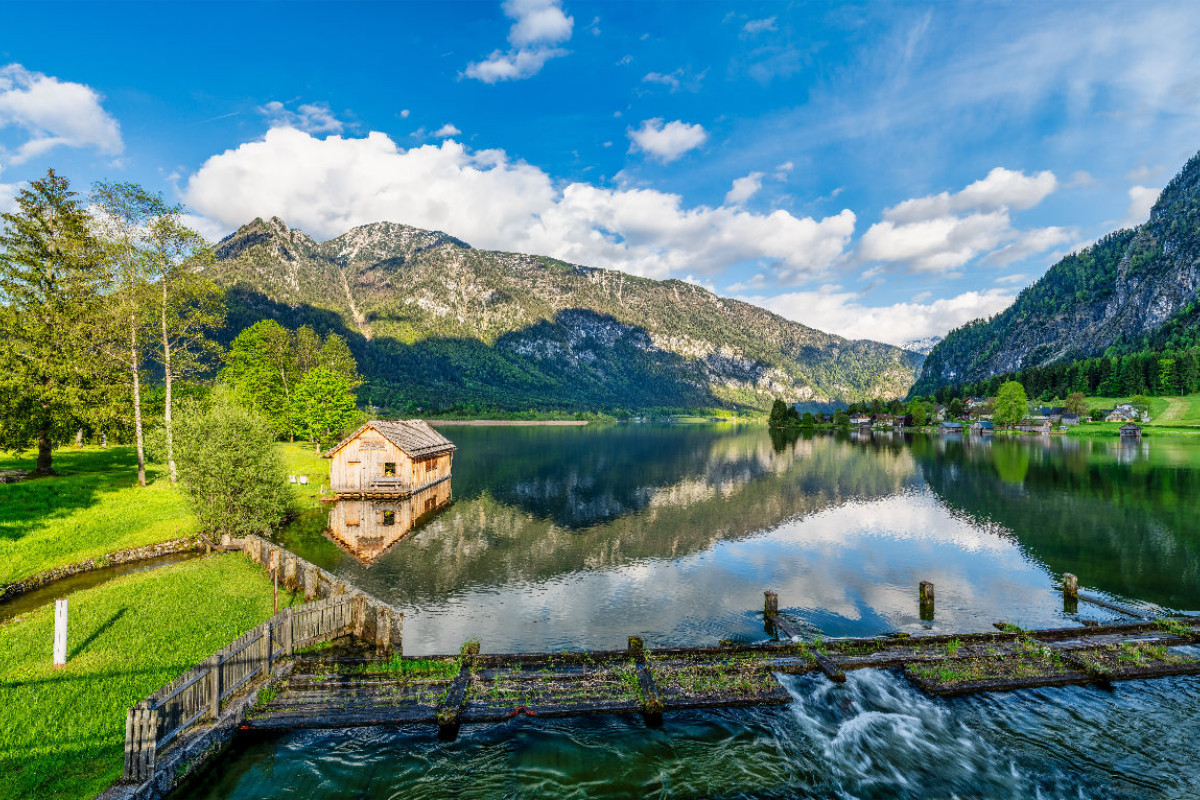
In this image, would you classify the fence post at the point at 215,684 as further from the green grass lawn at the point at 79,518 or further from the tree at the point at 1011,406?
the tree at the point at 1011,406

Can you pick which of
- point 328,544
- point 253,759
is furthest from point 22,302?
point 253,759

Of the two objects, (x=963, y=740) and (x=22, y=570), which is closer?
(x=963, y=740)

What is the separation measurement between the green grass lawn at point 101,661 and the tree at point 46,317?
2056cm

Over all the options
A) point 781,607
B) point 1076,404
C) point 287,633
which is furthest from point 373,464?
point 1076,404

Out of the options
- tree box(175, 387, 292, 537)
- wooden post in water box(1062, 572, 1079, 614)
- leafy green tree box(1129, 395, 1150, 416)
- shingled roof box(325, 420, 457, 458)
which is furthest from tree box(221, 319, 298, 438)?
→ leafy green tree box(1129, 395, 1150, 416)

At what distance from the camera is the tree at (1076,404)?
599ft

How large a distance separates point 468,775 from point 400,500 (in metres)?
39.8

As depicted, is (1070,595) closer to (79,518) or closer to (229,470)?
(229,470)

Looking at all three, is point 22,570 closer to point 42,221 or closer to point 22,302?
point 22,302

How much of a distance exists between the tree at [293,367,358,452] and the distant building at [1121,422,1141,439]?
180 metres

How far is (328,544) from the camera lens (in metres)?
34.5

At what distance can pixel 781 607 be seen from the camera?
88.1 feet

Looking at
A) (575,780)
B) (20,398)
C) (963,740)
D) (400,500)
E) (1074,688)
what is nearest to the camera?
(575,780)

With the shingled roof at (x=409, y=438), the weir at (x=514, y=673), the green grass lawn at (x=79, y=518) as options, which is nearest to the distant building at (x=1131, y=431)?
the weir at (x=514, y=673)
